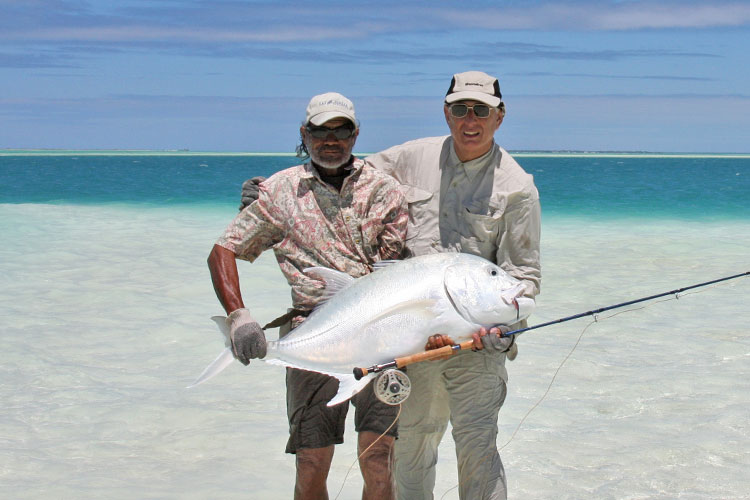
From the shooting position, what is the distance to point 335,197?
11.3 feet

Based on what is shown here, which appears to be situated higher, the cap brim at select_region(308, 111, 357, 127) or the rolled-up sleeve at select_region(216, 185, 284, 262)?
the cap brim at select_region(308, 111, 357, 127)

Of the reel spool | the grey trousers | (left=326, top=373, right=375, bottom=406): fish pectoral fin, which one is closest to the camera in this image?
(left=326, top=373, right=375, bottom=406): fish pectoral fin

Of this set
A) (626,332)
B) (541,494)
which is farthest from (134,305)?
(541,494)

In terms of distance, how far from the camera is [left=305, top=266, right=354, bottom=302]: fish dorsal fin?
10.6 feet

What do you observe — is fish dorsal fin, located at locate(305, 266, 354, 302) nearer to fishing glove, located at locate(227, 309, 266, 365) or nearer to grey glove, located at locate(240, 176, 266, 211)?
fishing glove, located at locate(227, 309, 266, 365)

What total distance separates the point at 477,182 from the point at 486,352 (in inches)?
28.8

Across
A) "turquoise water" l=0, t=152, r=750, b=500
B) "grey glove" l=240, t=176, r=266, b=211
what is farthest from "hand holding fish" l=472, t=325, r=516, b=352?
"turquoise water" l=0, t=152, r=750, b=500

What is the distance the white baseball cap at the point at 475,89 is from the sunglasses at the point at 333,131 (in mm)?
461

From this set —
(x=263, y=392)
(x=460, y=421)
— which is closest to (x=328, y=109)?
(x=460, y=421)

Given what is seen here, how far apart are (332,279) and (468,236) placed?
70cm

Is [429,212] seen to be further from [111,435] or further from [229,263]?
[111,435]

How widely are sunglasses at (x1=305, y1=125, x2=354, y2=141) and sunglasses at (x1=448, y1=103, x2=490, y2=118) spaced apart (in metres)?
0.45

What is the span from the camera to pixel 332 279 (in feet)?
10.6

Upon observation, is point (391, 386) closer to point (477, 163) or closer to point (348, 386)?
point (348, 386)
